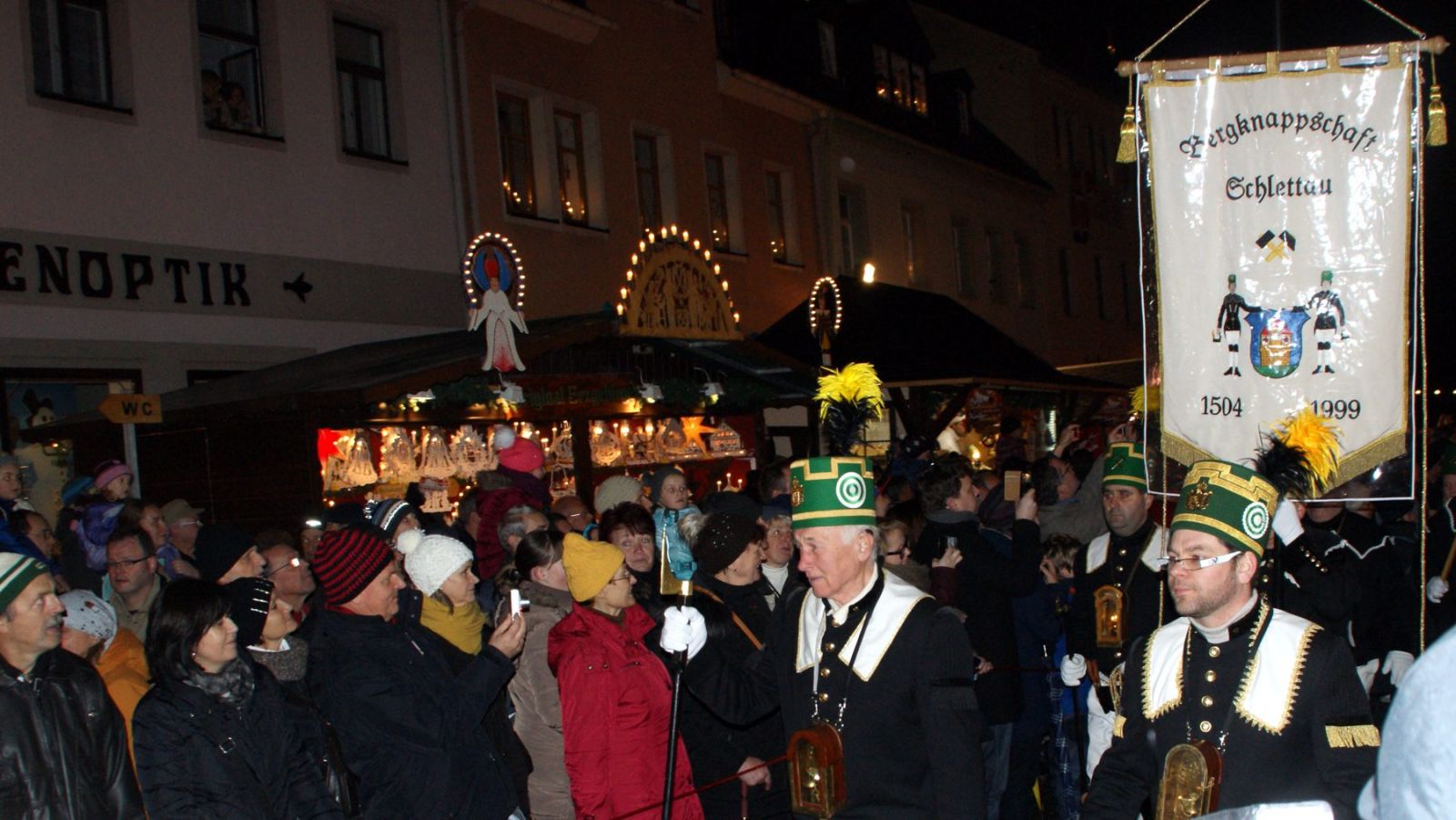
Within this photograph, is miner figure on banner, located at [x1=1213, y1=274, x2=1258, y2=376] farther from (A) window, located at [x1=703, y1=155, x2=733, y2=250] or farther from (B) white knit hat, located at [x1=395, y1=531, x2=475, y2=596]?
(A) window, located at [x1=703, y1=155, x2=733, y2=250]

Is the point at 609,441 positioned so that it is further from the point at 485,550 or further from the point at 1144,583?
the point at 1144,583

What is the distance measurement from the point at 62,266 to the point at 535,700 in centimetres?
824

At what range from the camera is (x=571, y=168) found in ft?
57.8

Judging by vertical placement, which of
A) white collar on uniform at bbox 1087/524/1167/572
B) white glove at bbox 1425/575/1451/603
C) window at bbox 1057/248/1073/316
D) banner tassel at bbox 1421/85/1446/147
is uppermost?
window at bbox 1057/248/1073/316

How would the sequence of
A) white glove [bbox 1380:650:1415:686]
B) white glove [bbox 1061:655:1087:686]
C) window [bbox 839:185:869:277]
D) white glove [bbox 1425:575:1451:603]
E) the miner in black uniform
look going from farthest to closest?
window [bbox 839:185:869:277], white glove [bbox 1425:575:1451:603], white glove [bbox 1380:650:1415:686], white glove [bbox 1061:655:1087:686], the miner in black uniform

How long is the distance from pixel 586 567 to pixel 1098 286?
31714 millimetres

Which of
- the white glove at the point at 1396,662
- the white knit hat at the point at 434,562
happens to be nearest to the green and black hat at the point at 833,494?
the white knit hat at the point at 434,562

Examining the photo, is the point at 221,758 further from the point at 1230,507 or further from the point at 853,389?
the point at 1230,507

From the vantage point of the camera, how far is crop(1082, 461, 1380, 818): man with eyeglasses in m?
3.53

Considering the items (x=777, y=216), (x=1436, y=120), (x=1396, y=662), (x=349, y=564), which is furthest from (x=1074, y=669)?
(x=777, y=216)

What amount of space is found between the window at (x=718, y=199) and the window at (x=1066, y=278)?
1443 centimetres

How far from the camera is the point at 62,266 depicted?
11.6m

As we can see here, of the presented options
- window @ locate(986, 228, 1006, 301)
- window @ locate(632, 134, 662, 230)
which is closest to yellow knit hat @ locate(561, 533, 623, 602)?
window @ locate(632, 134, 662, 230)

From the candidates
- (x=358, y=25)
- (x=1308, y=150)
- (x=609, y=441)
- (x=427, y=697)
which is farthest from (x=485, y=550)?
(x=358, y=25)
